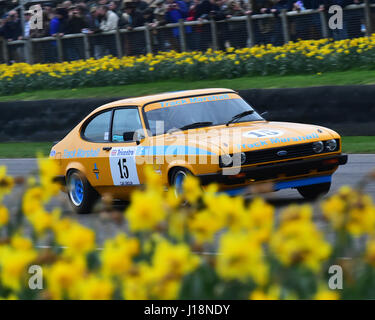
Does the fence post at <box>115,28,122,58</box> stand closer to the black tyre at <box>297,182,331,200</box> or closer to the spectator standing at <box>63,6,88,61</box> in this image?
the spectator standing at <box>63,6,88,61</box>

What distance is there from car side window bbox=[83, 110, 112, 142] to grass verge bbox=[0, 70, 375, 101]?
7.08 m

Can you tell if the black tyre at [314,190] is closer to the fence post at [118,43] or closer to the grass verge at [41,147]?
the grass verge at [41,147]

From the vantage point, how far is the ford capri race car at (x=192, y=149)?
9.15 m

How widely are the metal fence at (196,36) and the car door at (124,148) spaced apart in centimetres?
910

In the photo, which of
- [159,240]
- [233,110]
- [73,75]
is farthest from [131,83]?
[159,240]

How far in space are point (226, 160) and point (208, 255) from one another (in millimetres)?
5245

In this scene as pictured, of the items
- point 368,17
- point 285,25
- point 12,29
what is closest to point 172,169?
point 368,17

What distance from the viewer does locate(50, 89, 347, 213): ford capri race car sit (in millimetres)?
9148

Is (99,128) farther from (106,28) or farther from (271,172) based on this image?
(106,28)

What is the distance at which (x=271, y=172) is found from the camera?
362 inches

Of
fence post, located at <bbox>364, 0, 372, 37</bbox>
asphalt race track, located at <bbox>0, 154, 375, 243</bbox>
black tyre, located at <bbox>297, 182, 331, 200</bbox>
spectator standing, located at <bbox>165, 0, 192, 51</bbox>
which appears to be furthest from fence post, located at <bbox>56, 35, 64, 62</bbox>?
black tyre, located at <bbox>297, 182, 331, 200</bbox>

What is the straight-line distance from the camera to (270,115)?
16016 mm

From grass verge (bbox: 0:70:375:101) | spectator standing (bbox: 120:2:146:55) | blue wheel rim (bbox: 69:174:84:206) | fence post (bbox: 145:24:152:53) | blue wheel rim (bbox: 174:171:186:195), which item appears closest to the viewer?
blue wheel rim (bbox: 174:171:186:195)

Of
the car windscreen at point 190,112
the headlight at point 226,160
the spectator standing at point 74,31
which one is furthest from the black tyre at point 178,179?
the spectator standing at point 74,31
